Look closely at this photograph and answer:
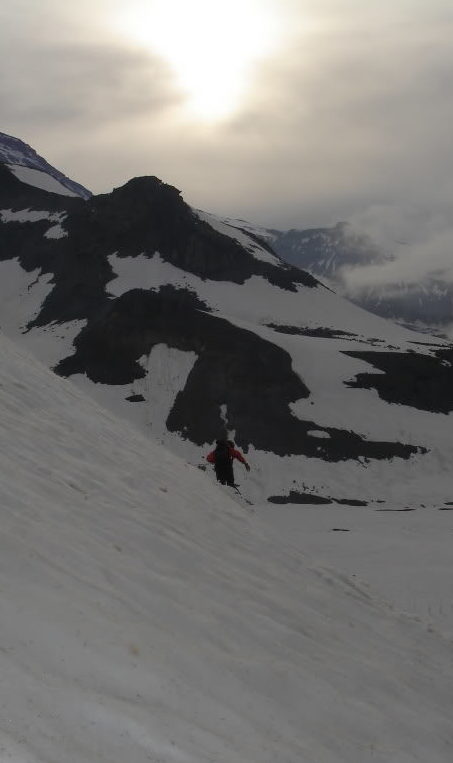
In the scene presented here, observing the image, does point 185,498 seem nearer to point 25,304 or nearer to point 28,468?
point 28,468

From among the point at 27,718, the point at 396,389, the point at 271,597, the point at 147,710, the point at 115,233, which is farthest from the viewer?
the point at 115,233

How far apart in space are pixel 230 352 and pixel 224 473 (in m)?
34.2

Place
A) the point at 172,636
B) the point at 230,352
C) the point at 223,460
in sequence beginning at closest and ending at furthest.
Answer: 1. the point at 172,636
2. the point at 223,460
3. the point at 230,352

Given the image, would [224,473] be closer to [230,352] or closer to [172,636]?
[172,636]

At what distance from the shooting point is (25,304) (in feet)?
244

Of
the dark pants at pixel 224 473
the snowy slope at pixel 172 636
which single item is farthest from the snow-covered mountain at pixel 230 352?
the snowy slope at pixel 172 636

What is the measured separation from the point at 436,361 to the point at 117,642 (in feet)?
166

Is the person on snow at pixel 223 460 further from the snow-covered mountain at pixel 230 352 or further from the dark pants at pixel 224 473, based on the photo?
the snow-covered mountain at pixel 230 352

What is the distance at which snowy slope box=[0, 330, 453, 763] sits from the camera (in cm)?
536

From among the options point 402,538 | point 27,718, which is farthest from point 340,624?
point 402,538

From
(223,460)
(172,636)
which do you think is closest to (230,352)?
(223,460)

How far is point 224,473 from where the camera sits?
1827 centimetres

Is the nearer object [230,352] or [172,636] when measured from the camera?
[172,636]

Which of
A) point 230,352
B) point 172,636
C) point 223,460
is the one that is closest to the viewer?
point 172,636
